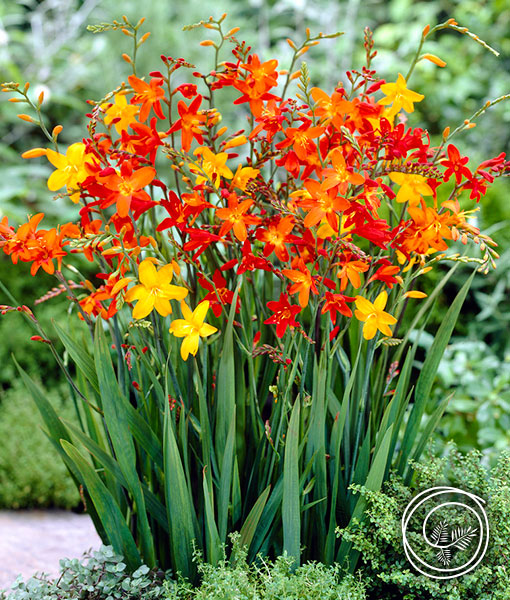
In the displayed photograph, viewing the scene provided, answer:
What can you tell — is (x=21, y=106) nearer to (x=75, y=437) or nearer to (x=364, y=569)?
(x=75, y=437)

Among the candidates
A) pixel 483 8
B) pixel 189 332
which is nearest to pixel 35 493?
pixel 189 332

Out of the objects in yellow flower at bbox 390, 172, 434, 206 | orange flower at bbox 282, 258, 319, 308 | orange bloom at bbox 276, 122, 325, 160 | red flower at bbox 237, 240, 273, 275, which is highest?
orange bloom at bbox 276, 122, 325, 160

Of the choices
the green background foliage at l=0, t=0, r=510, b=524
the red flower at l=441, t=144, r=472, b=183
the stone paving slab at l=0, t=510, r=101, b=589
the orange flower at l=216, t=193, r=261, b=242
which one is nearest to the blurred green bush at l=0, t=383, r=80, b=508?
the stone paving slab at l=0, t=510, r=101, b=589

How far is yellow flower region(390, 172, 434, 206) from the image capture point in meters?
1.04

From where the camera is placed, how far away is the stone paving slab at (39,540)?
1.75 m

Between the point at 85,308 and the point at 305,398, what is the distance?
441mm

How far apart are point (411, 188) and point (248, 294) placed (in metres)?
0.40

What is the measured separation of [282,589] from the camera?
1044 mm

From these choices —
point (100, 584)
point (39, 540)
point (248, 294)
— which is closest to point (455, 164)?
point (248, 294)

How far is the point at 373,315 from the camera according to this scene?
41.0 inches

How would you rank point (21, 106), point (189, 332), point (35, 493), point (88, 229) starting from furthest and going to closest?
point (21, 106) → point (35, 493) → point (88, 229) → point (189, 332)

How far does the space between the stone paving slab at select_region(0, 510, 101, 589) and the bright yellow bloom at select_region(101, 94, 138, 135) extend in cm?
122

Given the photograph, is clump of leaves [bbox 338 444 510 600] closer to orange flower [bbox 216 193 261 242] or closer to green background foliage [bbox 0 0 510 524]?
orange flower [bbox 216 193 261 242]

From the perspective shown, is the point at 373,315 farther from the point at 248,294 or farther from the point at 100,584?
the point at 100,584
